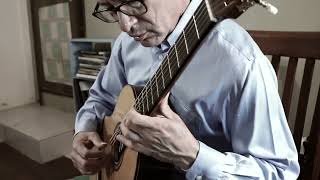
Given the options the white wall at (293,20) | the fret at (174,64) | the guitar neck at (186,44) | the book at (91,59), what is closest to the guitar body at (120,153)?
the guitar neck at (186,44)

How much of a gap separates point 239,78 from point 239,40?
0.28 ft

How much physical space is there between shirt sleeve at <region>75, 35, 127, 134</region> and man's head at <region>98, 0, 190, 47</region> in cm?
32

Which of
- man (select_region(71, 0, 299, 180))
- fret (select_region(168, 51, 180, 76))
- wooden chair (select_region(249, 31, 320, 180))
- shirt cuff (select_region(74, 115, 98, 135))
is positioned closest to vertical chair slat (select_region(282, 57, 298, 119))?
wooden chair (select_region(249, 31, 320, 180))

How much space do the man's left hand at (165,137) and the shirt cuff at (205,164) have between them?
0.01m

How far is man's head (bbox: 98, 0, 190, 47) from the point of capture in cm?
70

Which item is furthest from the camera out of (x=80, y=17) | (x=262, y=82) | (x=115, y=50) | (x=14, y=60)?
(x=14, y=60)

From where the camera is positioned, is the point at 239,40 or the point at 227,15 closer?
the point at 227,15

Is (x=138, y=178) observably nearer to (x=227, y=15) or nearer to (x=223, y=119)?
(x=223, y=119)

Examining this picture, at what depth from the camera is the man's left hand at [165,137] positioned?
60 centimetres

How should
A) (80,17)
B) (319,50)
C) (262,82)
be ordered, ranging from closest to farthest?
(262,82), (319,50), (80,17)

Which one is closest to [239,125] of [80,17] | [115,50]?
[115,50]

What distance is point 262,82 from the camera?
0.66 m

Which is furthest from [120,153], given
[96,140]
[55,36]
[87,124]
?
[55,36]

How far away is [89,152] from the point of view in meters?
0.91
